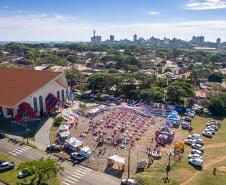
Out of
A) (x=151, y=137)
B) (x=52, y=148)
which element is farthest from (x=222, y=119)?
(x=52, y=148)

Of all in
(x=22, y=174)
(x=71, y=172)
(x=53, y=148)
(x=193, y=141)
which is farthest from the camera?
(x=193, y=141)

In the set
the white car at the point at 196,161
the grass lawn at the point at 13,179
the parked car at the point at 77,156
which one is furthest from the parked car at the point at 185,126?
the grass lawn at the point at 13,179

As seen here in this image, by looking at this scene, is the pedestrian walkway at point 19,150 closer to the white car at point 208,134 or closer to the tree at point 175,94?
the white car at point 208,134

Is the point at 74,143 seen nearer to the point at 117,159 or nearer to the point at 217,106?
the point at 117,159

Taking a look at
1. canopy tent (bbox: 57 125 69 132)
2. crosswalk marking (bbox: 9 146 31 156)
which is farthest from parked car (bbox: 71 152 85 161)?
canopy tent (bbox: 57 125 69 132)

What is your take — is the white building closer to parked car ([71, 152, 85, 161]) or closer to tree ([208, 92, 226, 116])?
parked car ([71, 152, 85, 161])

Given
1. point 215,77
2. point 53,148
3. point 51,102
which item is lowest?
point 53,148

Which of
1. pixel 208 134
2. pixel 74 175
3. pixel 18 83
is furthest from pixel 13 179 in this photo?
pixel 208 134
